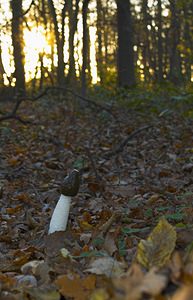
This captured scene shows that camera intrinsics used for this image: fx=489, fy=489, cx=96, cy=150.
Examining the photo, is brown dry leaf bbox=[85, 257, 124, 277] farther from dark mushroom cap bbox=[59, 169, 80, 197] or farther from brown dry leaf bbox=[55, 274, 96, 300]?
dark mushroom cap bbox=[59, 169, 80, 197]

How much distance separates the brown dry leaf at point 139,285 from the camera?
1386 mm

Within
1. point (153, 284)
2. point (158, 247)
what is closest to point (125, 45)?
point (158, 247)

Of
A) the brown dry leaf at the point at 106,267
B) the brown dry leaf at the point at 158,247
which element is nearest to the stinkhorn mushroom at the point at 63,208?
the brown dry leaf at the point at 106,267

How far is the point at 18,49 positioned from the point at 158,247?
52.6 feet

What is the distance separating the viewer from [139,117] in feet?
40.2

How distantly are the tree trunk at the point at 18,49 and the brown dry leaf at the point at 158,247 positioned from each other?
14.3 metres

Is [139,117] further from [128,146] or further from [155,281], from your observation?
[155,281]

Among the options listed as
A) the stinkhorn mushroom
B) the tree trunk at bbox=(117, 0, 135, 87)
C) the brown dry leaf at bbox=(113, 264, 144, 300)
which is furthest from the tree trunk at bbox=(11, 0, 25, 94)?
the brown dry leaf at bbox=(113, 264, 144, 300)

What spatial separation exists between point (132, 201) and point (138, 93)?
9625 millimetres

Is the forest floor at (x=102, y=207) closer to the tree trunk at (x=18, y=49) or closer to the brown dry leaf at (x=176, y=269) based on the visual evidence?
the brown dry leaf at (x=176, y=269)

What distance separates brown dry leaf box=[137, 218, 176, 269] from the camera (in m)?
2.07

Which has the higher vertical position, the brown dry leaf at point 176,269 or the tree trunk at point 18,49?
the tree trunk at point 18,49

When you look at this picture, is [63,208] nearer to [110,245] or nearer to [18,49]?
[110,245]

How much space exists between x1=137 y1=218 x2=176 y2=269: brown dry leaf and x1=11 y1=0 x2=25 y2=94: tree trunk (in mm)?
14308
